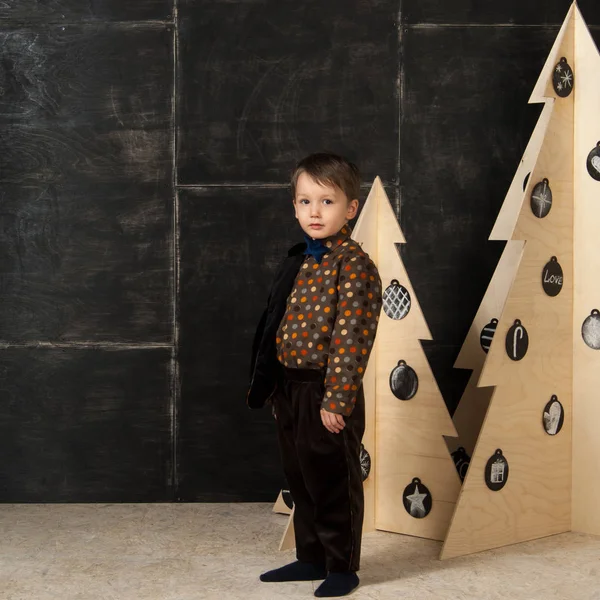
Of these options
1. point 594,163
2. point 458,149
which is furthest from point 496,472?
point 458,149

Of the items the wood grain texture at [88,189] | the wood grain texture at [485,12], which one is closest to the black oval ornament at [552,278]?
the wood grain texture at [485,12]

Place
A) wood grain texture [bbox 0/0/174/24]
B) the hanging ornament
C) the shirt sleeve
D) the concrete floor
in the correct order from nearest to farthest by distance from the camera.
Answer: the shirt sleeve → the concrete floor → the hanging ornament → wood grain texture [bbox 0/0/174/24]

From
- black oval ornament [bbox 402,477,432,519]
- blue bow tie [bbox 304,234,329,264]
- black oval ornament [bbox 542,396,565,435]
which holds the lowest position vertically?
black oval ornament [bbox 402,477,432,519]

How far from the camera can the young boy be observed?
2.26 meters

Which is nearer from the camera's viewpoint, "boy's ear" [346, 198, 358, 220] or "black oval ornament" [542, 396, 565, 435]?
"boy's ear" [346, 198, 358, 220]

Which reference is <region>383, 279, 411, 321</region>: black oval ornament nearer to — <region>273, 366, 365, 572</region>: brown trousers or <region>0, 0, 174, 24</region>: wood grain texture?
<region>273, 366, 365, 572</region>: brown trousers

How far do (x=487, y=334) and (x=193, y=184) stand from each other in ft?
4.06

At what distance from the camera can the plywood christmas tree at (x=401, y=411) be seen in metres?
2.82

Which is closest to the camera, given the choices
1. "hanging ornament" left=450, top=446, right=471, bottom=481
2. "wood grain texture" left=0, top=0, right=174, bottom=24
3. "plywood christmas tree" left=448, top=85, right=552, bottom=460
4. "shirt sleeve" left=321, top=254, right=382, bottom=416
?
"shirt sleeve" left=321, top=254, right=382, bottom=416

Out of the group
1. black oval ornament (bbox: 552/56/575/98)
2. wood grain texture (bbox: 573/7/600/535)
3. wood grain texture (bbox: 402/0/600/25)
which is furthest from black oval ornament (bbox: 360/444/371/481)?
wood grain texture (bbox: 402/0/600/25)

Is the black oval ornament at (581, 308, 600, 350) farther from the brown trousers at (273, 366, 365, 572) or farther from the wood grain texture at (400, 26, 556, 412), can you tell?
the brown trousers at (273, 366, 365, 572)

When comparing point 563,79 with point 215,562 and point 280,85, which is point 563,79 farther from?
point 215,562

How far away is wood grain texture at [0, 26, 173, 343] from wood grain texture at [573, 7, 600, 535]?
1490mm

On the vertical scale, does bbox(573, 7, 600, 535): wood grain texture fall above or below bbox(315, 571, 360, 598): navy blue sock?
above
